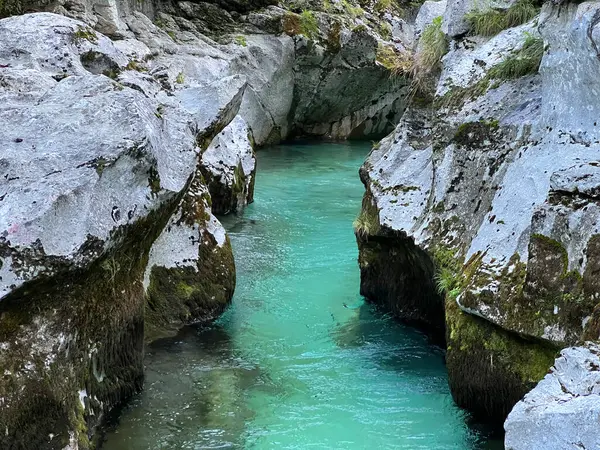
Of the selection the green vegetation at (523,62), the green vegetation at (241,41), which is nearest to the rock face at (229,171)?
the green vegetation at (241,41)

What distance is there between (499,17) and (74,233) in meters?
5.22

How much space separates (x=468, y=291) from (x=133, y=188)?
2734 mm

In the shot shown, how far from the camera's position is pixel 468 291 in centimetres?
604

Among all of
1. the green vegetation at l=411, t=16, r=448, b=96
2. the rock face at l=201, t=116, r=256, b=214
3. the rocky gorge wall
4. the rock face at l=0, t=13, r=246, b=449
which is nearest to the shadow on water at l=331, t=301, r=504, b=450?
the rocky gorge wall

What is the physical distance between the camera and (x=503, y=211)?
6480 mm

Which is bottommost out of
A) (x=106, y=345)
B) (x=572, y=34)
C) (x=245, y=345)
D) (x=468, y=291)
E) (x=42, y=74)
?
(x=245, y=345)

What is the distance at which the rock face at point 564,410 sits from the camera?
147 inches

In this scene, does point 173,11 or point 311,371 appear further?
point 173,11

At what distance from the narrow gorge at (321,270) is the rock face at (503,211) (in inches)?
0.8

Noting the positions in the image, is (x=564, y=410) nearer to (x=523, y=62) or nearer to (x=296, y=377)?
(x=296, y=377)

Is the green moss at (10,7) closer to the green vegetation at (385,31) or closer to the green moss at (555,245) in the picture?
the green moss at (555,245)

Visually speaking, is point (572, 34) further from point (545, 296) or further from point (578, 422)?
point (578, 422)

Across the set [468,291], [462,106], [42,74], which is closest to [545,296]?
[468,291]

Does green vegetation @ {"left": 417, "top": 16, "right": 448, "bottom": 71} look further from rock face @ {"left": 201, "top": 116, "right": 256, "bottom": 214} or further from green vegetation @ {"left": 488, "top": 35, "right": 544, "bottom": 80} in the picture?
rock face @ {"left": 201, "top": 116, "right": 256, "bottom": 214}
